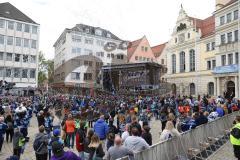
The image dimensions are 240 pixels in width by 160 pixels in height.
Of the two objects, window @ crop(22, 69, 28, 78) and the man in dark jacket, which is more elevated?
window @ crop(22, 69, 28, 78)

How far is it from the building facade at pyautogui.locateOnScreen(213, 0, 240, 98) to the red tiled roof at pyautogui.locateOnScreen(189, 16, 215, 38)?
5842mm

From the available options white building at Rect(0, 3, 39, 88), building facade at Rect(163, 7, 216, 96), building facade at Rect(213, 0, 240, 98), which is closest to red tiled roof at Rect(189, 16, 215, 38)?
building facade at Rect(163, 7, 216, 96)

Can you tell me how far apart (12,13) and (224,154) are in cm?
5634

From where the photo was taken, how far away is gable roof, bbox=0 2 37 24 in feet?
183

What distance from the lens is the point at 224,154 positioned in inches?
460

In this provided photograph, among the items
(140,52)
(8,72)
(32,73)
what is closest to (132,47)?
(140,52)

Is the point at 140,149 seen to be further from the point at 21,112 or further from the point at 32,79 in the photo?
the point at 32,79

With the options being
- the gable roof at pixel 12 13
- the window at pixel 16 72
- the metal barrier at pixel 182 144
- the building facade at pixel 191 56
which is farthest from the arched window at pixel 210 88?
the gable roof at pixel 12 13

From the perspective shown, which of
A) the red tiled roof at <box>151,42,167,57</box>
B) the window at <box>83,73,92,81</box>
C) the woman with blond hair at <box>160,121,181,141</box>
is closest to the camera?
the woman with blond hair at <box>160,121,181,141</box>

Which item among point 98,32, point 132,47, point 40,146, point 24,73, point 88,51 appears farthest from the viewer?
point 132,47

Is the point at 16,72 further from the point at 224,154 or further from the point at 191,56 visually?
the point at 224,154

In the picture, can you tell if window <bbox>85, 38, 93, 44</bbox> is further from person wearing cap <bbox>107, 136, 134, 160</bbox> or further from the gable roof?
person wearing cap <bbox>107, 136, 134, 160</bbox>

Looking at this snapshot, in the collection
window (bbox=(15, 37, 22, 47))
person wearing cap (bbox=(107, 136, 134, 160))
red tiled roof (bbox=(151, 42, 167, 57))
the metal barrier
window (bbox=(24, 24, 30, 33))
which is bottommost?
the metal barrier

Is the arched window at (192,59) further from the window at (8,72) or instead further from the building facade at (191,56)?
the window at (8,72)
